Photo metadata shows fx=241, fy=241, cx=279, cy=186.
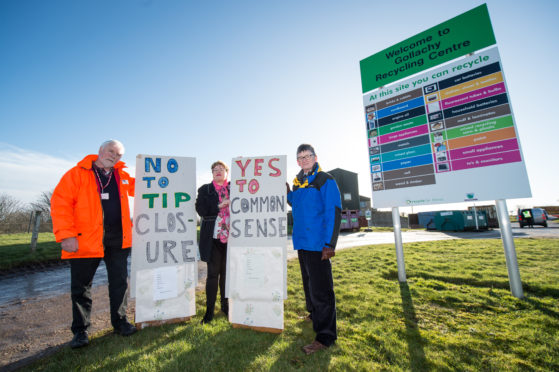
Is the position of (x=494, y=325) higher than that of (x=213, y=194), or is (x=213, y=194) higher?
(x=213, y=194)

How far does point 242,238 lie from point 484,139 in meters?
5.21

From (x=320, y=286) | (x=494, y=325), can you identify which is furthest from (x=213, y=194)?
(x=494, y=325)

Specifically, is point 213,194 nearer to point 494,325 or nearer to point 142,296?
point 142,296

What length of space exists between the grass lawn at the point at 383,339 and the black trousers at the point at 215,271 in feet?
0.92

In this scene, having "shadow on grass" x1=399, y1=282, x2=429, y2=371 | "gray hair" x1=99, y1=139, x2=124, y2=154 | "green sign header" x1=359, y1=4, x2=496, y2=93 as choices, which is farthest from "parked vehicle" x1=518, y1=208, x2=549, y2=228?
"gray hair" x1=99, y1=139, x2=124, y2=154

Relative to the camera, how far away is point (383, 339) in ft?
9.86

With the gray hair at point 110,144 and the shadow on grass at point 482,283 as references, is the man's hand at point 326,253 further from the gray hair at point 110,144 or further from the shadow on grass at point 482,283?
the shadow on grass at point 482,283

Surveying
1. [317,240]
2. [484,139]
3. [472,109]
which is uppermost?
[472,109]

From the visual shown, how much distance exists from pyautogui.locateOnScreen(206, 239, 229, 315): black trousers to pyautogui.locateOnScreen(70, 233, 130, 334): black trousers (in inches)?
46.5

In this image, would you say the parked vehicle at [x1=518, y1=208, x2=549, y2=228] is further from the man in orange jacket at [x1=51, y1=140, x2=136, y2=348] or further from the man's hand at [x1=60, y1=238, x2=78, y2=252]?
the man's hand at [x1=60, y1=238, x2=78, y2=252]

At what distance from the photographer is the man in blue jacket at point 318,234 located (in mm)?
2953

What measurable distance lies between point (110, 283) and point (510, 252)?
270 inches

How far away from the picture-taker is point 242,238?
3.72 m

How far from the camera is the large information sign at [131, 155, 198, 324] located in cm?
369
